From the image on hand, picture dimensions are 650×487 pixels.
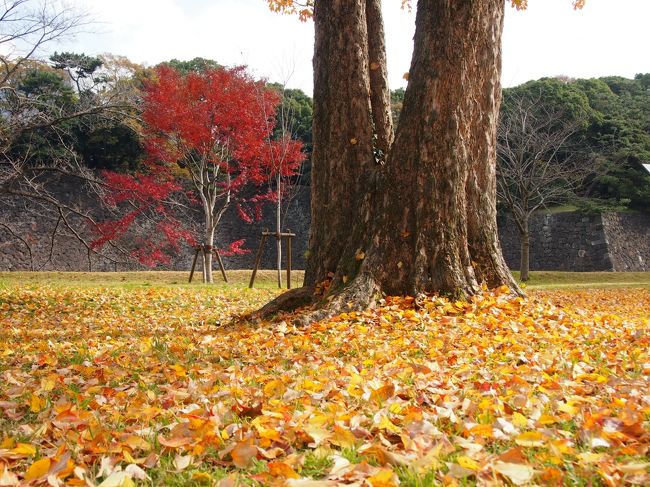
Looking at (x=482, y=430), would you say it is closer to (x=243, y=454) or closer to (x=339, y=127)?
(x=243, y=454)

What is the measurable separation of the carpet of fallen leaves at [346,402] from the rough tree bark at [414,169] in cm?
44

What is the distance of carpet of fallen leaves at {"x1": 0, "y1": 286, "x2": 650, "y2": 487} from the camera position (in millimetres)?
1803

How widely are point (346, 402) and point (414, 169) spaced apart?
3173 millimetres

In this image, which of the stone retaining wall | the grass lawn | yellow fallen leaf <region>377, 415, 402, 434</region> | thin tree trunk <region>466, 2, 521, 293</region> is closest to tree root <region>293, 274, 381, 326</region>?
thin tree trunk <region>466, 2, 521, 293</region>

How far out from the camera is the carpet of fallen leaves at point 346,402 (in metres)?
1.80

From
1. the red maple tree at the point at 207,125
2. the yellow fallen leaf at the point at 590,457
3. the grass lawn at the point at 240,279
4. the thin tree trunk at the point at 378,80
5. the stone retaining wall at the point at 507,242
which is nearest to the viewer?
the yellow fallen leaf at the point at 590,457

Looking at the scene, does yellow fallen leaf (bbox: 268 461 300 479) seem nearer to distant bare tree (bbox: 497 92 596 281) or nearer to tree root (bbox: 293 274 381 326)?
tree root (bbox: 293 274 381 326)

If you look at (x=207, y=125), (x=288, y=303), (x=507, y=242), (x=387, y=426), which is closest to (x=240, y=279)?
(x=207, y=125)

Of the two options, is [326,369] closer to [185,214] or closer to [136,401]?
[136,401]

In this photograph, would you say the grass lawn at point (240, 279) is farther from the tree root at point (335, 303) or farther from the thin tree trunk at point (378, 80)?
the thin tree trunk at point (378, 80)

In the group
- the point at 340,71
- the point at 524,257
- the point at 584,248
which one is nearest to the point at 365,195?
the point at 340,71

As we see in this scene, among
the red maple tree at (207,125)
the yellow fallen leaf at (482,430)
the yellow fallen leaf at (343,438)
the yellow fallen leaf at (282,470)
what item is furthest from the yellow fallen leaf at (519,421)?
the red maple tree at (207,125)

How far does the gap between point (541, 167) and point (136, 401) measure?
19115 mm

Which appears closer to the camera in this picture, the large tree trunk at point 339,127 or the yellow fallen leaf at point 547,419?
the yellow fallen leaf at point 547,419
